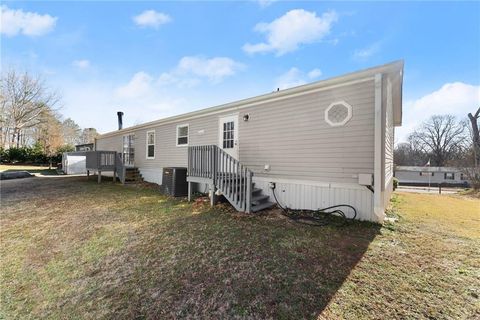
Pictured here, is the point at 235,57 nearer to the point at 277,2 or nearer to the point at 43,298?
the point at 277,2

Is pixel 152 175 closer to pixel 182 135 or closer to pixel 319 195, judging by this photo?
pixel 182 135

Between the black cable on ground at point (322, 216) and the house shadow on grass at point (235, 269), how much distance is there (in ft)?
0.85

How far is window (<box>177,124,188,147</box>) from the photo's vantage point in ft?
30.1

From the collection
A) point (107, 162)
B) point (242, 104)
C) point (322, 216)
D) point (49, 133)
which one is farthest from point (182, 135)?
point (49, 133)

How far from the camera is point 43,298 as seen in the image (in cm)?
272

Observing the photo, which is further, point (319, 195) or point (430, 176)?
point (430, 176)

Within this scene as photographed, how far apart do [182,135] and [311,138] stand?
581cm

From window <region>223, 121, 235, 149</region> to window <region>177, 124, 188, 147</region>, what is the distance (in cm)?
226

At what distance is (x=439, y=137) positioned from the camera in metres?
37.9

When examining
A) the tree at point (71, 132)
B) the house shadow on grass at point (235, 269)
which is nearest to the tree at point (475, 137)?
the house shadow on grass at point (235, 269)

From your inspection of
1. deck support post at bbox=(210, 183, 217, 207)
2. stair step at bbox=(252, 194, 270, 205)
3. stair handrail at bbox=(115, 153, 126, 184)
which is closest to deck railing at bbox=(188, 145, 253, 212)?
deck support post at bbox=(210, 183, 217, 207)

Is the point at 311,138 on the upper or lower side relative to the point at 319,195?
upper

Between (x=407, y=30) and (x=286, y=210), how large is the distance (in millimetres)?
7040

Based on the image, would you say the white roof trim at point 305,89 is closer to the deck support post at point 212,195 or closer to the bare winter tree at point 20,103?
the deck support post at point 212,195
